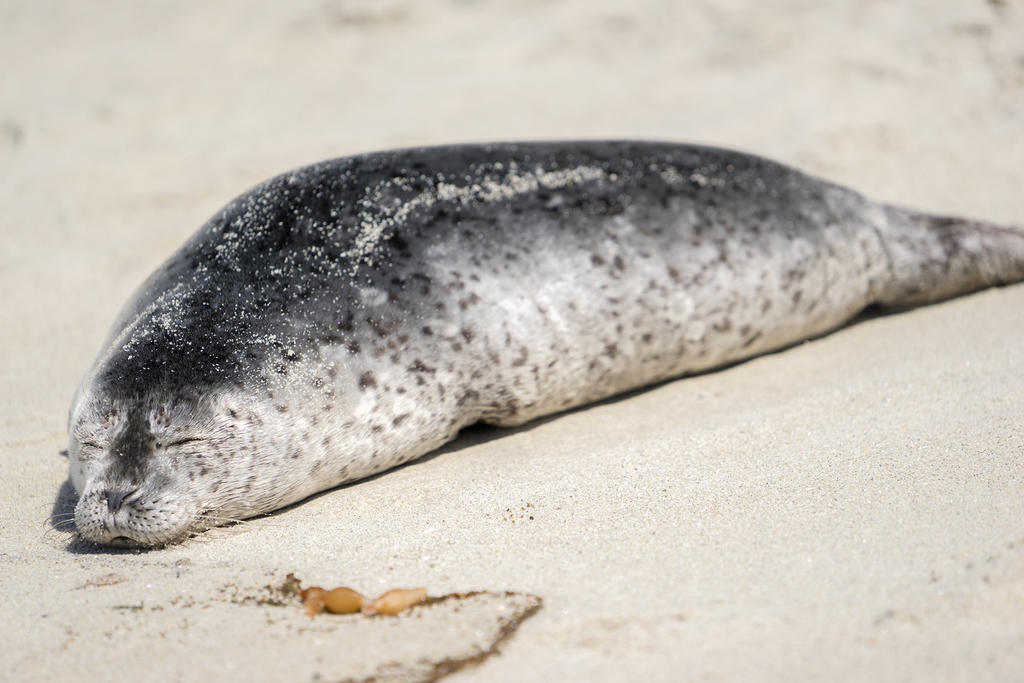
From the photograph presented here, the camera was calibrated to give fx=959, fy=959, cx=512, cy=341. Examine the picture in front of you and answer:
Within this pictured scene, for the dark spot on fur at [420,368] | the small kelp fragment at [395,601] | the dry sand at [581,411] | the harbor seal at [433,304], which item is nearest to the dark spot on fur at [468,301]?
the harbor seal at [433,304]

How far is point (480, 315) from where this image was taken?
120 inches

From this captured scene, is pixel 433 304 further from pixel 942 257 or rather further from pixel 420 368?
pixel 942 257

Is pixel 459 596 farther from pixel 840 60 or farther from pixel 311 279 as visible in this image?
pixel 840 60

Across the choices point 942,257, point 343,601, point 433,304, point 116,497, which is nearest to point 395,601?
point 343,601

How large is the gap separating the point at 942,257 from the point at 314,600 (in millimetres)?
2980

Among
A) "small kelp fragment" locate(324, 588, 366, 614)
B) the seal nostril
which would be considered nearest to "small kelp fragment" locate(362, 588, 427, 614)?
"small kelp fragment" locate(324, 588, 366, 614)

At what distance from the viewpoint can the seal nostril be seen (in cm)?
259

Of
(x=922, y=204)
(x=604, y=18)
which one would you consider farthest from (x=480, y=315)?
(x=604, y=18)

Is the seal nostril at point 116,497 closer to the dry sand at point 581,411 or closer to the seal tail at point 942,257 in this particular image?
the dry sand at point 581,411

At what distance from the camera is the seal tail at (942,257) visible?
387cm

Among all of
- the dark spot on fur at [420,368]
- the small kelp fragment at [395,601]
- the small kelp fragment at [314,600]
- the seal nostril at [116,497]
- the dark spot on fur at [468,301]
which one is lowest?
the small kelp fragment at [395,601]

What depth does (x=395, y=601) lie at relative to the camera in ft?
6.98

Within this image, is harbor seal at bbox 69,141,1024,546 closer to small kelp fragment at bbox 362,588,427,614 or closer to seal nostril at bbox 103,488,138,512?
seal nostril at bbox 103,488,138,512

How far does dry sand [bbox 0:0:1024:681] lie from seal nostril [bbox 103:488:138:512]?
14 centimetres
